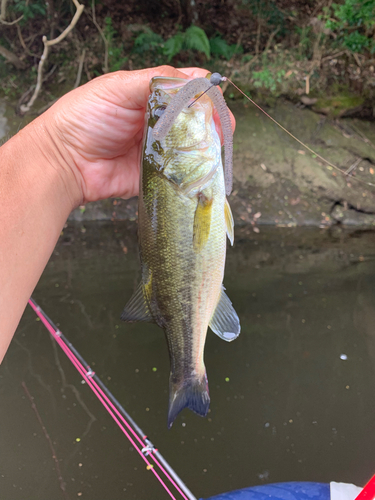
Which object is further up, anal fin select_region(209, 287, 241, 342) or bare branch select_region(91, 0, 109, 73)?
bare branch select_region(91, 0, 109, 73)

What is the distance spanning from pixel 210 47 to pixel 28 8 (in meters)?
3.67

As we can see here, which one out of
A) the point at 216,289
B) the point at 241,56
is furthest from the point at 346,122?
the point at 216,289

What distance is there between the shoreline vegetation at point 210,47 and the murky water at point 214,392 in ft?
14.2

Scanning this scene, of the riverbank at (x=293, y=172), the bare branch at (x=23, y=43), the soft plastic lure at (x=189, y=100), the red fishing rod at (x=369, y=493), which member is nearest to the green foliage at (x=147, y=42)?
the riverbank at (x=293, y=172)

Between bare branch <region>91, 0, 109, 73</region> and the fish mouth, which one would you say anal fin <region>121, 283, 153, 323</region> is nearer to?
the fish mouth

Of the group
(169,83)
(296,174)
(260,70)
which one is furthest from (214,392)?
(260,70)

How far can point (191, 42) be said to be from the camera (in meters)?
6.87

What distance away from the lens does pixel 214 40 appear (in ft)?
24.2

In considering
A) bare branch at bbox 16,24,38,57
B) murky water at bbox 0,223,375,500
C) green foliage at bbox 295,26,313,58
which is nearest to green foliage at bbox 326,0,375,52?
green foliage at bbox 295,26,313,58

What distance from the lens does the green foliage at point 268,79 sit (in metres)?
7.27

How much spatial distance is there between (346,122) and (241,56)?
2625mm

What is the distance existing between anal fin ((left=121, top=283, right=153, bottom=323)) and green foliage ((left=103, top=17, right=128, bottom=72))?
286 inches

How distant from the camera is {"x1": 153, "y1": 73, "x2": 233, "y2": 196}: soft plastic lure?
3.70 ft

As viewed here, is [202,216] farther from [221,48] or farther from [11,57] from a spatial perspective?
[11,57]
